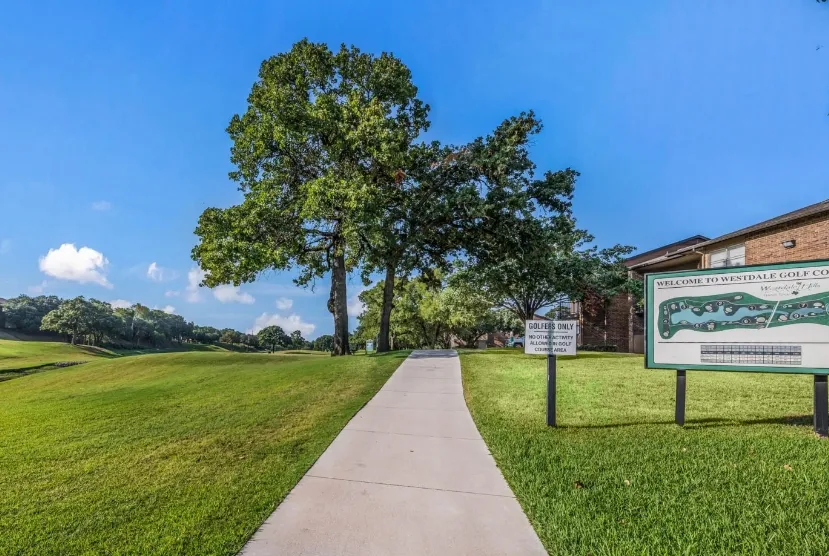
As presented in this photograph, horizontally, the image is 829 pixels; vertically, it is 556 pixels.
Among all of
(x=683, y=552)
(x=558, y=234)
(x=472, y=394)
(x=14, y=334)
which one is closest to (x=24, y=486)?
(x=683, y=552)

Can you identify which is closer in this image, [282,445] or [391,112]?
[282,445]

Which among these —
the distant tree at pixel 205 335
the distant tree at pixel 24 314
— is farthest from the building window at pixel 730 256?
the distant tree at pixel 205 335

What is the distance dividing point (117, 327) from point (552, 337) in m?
81.0

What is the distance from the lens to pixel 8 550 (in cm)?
286

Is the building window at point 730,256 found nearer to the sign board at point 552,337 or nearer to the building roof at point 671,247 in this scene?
the building roof at point 671,247

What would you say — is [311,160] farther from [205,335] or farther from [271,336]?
[205,335]

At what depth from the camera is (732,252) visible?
1789 cm

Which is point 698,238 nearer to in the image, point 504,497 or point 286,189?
point 286,189

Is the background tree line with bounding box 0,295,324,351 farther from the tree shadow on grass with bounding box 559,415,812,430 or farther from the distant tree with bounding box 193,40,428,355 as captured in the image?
the tree shadow on grass with bounding box 559,415,812,430

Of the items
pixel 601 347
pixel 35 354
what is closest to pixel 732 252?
pixel 601 347

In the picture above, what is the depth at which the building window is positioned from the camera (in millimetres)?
17281

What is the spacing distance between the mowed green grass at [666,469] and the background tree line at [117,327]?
72.0m

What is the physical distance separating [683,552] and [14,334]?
313ft

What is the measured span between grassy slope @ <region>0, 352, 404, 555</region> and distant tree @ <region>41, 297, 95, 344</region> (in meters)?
62.4
